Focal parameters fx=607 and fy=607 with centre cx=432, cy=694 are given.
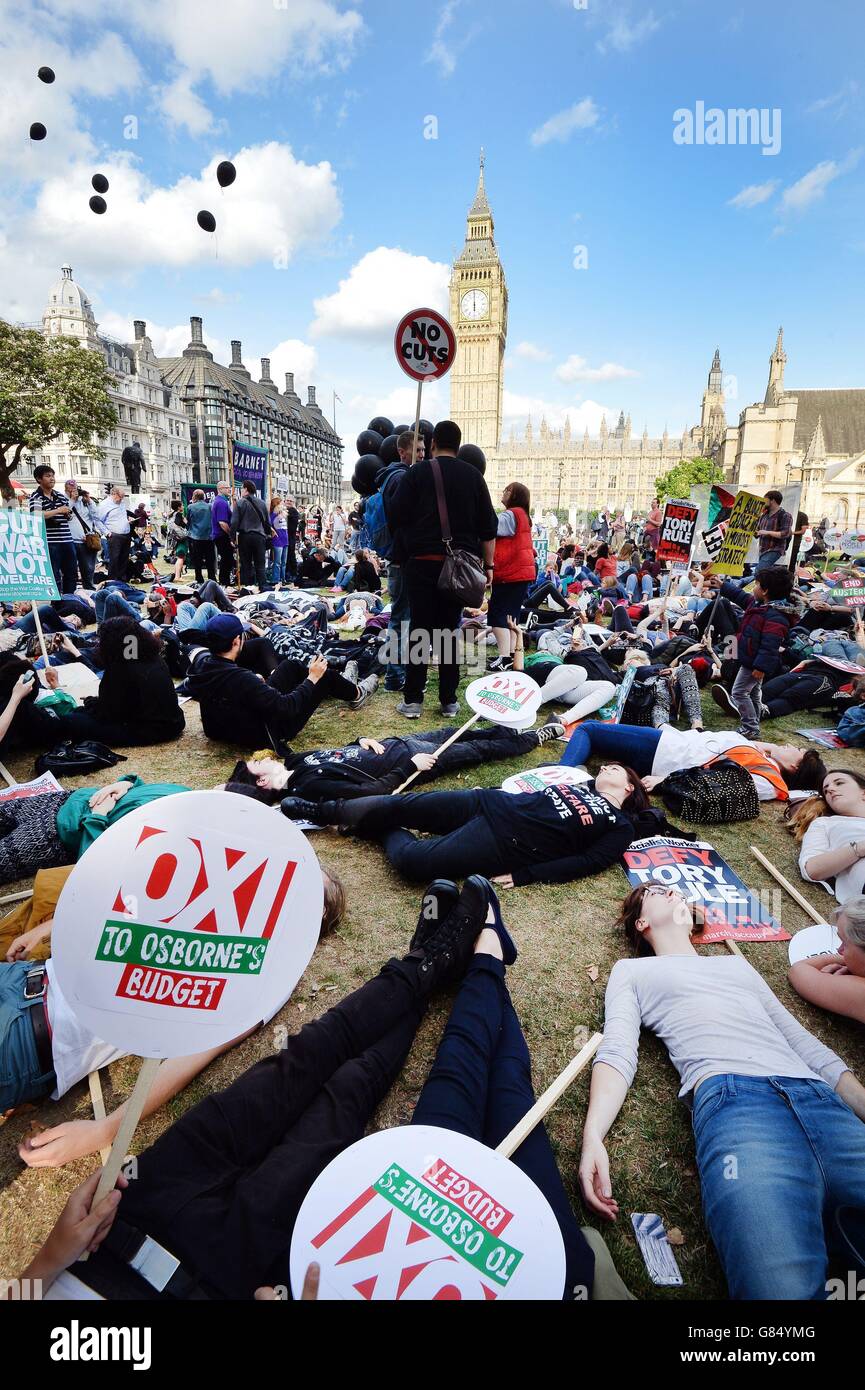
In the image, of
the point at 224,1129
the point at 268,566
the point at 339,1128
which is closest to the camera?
the point at 224,1129

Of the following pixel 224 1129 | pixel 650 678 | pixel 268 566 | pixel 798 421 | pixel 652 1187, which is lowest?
pixel 652 1187

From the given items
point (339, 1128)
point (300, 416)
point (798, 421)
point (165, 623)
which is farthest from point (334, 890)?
point (300, 416)

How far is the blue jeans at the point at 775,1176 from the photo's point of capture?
152 cm

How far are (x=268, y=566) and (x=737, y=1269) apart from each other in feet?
42.2

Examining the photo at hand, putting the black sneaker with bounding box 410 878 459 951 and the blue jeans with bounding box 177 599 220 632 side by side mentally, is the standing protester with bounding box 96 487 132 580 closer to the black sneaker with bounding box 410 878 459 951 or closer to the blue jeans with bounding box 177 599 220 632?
the blue jeans with bounding box 177 599 220 632

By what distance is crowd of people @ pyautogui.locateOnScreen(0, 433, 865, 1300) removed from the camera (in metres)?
1.59

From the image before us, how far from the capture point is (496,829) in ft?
10.5

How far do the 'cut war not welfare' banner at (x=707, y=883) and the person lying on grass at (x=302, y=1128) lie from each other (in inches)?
48.3

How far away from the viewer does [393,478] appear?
5312 millimetres

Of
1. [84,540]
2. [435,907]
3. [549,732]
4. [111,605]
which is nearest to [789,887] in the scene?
[435,907]

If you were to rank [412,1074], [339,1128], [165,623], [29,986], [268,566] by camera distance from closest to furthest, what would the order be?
[339,1128] → [29,986] → [412,1074] → [165,623] → [268,566]

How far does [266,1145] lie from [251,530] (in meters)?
10.3

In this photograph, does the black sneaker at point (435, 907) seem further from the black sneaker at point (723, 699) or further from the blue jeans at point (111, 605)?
the blue jeans at point (111, 605)

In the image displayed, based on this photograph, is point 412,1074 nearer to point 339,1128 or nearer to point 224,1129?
point 339,1128
